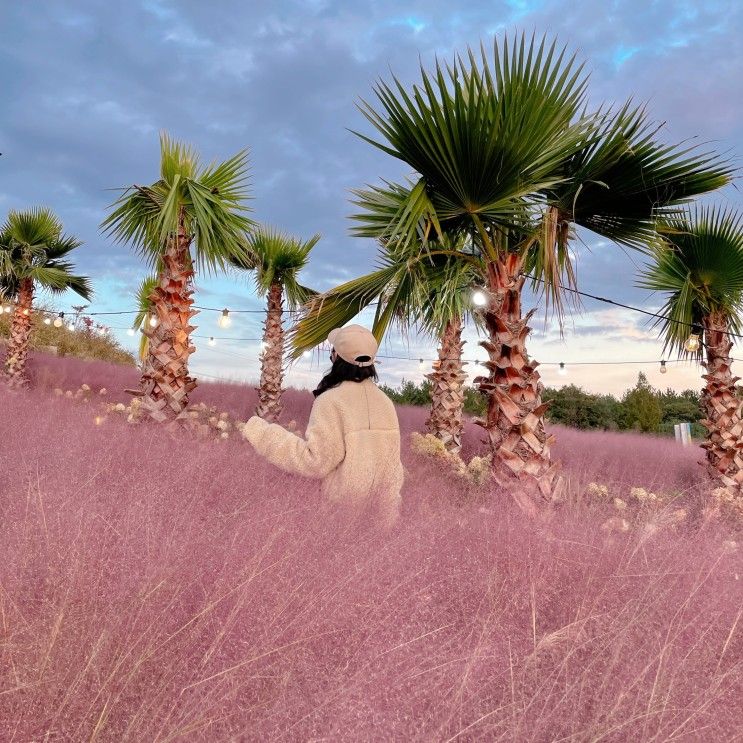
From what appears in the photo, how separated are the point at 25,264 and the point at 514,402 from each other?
40.3ft

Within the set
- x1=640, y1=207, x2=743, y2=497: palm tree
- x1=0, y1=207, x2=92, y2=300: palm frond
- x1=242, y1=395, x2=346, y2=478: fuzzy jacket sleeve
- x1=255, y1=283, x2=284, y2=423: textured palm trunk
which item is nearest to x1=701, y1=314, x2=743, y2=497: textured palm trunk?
x1=640, y1=207, x2=743, y2=497: palm tree

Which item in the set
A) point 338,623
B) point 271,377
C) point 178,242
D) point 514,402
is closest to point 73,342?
point 271,377

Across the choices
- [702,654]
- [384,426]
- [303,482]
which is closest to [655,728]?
[702,654]

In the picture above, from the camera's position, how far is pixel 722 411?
8477 millimetres

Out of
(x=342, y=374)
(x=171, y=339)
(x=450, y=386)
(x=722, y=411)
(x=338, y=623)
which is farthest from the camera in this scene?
(x=450, y=386)

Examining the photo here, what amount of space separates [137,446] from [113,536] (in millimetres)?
2415

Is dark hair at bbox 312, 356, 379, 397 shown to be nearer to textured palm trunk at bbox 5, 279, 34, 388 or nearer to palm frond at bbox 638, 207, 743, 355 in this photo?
palm frond at bbox 638, 207, 743, 355

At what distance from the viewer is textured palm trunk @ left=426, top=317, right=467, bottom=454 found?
10445 millimetres

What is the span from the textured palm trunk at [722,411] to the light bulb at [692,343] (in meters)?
0.20

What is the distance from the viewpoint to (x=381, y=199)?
593cm

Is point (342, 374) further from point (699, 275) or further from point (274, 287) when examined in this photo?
point (274, 287)

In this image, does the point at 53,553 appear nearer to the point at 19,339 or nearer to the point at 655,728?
the point at 655,728

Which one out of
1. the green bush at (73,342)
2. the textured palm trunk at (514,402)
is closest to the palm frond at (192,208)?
the textured palm trunk at (514,402)

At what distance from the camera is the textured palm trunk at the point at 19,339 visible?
13.0 metres
